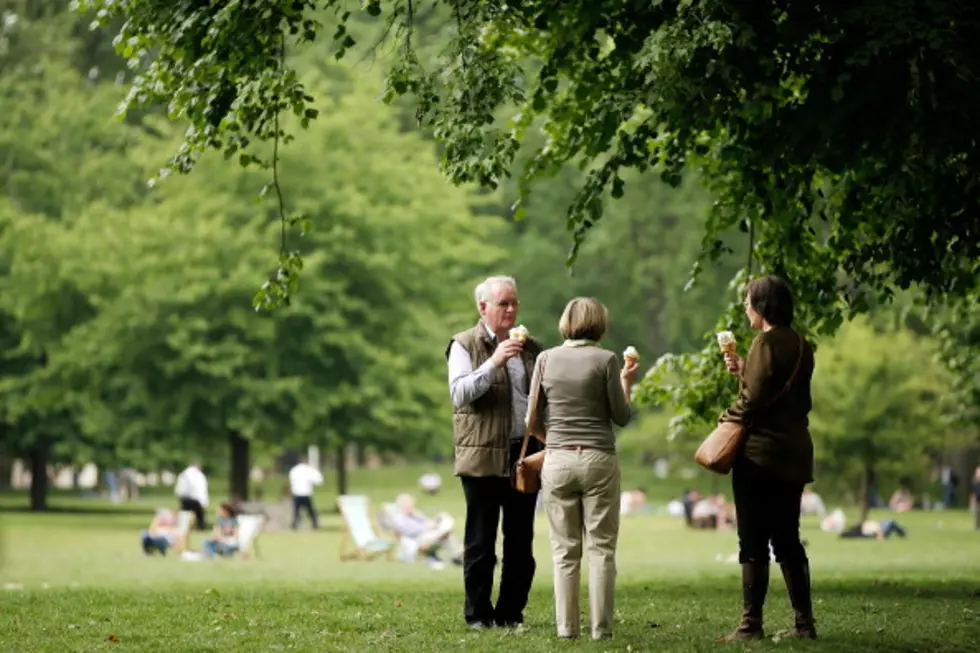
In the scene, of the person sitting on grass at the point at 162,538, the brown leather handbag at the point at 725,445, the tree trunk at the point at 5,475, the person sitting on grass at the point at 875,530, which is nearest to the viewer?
the brown leather handbag at the point at 725,445

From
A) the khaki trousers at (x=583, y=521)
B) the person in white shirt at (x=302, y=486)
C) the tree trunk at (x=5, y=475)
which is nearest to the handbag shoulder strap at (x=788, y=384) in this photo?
the khaki trousers at (x=583, y=521)

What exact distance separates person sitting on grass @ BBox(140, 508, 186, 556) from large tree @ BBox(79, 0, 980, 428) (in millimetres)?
16137

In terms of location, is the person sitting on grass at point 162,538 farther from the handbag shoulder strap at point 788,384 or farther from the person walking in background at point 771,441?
the handbag shoulder strap at point 788,384

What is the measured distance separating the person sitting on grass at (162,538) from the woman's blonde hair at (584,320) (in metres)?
21.1

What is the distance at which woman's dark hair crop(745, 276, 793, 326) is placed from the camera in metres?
9.91

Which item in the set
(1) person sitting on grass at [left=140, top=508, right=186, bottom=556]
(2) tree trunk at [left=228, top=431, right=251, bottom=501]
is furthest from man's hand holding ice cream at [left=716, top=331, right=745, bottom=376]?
(2) tree trunk at [left=228, top=431, right=251, bottom=501]

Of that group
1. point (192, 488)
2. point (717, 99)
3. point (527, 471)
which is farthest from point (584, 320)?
point (192, 488)

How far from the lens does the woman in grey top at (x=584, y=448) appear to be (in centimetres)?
982

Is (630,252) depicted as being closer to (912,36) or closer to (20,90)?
(20,90)

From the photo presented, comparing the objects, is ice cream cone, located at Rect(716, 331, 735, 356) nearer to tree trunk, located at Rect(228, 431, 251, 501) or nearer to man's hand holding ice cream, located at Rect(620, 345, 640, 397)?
man's hand holding ice cream, located at Rect(620, 345, 640, 397)

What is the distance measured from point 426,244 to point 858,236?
3294 cm

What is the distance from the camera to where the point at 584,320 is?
9.90 meters

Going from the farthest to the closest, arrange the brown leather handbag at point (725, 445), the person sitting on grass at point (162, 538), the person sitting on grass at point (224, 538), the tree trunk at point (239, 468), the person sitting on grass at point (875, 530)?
the tree trunk at point (239, 468), the person sitting on grass at point (875, 530), the person sitting on grass at point (162, 538), the person sitting on grass at point (224, 538), the brown leather handbag at point (725, 445)

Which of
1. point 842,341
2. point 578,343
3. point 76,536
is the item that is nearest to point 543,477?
point 578,343
